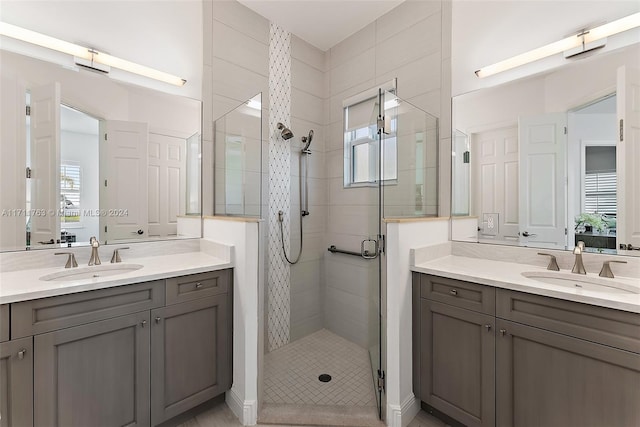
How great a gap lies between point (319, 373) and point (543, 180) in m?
2.05

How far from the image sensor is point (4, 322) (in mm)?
→ 1096

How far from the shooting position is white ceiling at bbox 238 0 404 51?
7.59 feet

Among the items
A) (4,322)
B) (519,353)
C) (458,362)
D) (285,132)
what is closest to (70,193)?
(4,322)

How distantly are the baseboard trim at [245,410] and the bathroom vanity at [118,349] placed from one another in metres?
0.13

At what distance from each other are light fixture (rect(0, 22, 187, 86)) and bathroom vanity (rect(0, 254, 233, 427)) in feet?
4.16

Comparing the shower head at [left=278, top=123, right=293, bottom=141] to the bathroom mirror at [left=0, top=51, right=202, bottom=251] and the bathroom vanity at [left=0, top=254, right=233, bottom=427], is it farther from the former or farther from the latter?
the bathroom vanity at [left=0, top=254, right=233, bottom=427]

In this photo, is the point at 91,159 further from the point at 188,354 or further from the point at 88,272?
the point at 188,354

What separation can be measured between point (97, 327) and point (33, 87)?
1.37 metres

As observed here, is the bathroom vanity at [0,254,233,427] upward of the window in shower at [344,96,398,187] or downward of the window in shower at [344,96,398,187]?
downward

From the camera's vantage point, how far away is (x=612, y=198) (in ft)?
4.77

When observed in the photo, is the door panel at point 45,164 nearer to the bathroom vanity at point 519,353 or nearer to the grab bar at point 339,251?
the grab bar at point 339,251

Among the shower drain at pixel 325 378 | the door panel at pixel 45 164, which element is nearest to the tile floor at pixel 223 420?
the shower drain at pixel 325 378

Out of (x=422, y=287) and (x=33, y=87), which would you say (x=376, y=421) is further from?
(x=33, y=87)

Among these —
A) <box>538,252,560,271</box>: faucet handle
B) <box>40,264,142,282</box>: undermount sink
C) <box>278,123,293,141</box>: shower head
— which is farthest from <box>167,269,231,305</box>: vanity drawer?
<box>538,252,560,271</box>: faucet handle
